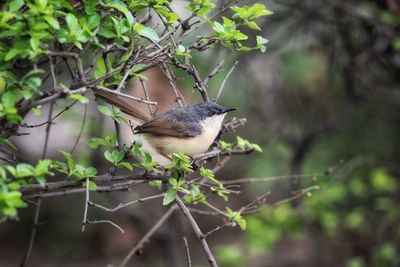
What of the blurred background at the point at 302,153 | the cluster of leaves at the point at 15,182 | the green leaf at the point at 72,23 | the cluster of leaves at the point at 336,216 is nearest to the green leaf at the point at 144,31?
the green leaf at the point at 72,23

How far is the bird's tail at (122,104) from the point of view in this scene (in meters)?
3.76

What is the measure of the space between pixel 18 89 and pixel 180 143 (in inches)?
76.8

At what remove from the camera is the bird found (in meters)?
4.52

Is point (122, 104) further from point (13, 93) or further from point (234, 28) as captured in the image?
point (13, 93)

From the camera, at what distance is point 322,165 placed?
7547 mm

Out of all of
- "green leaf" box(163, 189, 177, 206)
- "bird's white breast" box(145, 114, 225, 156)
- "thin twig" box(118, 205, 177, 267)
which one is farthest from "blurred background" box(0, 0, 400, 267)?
"green leaf" box(163, 189, 177, 206)

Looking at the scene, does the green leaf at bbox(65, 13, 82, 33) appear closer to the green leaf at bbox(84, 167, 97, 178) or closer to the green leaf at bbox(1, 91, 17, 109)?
the green leaf at bbox(1, 91, 17, 109)

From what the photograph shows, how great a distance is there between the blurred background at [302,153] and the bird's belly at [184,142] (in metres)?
1.25

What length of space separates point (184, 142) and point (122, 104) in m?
0.75

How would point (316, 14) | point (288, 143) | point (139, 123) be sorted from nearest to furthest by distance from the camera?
point (139, 123) → point (316, 14) → point (288, 143)

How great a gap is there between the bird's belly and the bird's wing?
0.13 feet

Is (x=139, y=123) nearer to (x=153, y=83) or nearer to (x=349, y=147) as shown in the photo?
(x=349, y=147)

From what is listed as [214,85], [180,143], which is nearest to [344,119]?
[214,85]

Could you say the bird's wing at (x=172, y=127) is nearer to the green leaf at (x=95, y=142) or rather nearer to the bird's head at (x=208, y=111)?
the bird's head at (x=208, y=111)
